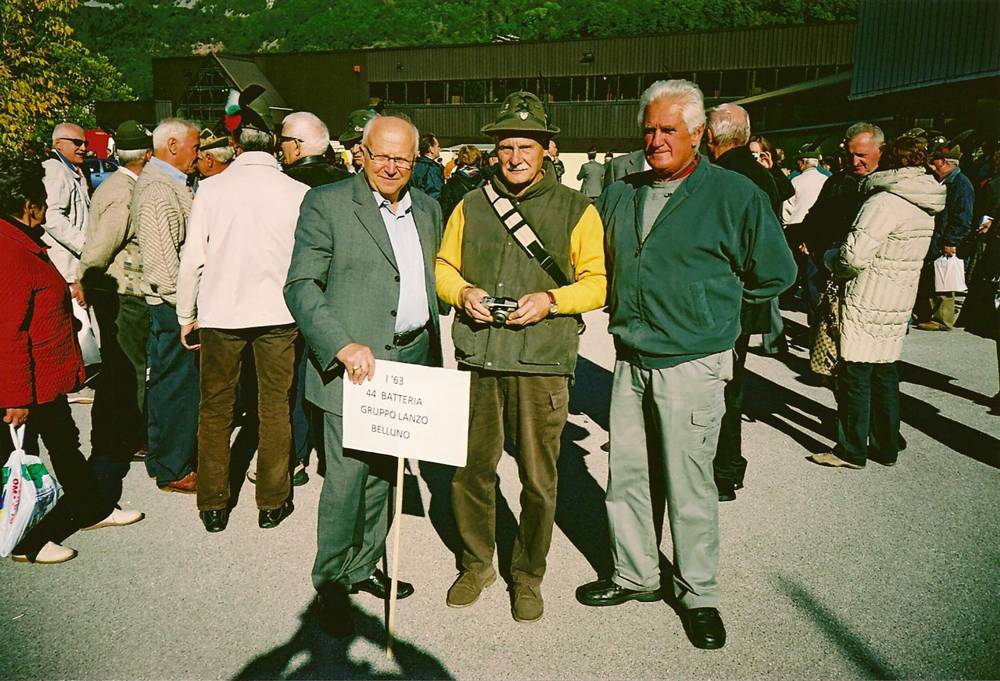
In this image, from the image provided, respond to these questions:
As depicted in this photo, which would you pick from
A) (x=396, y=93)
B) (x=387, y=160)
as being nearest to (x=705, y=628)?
(x=387, y=160)

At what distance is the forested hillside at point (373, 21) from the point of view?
70.8 metres

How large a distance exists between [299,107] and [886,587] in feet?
180

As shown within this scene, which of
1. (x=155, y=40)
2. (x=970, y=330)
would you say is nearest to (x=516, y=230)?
(x=970, y=330)

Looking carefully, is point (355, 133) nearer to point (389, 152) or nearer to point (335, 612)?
point (389, 152)

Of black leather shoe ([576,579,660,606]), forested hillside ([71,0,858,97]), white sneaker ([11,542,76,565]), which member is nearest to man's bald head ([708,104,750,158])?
black leather shoe ([576,579,660,606])

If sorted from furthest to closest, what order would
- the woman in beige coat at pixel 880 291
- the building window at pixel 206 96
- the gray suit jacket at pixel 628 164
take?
the building window at pixel 206 96
the gray suit jacket at pixel 628 164
the woman in beige coat at pixel 880 291

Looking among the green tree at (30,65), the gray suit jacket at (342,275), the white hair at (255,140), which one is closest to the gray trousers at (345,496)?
the gray suit jacket at (342,275)

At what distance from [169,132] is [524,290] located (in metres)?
2.91

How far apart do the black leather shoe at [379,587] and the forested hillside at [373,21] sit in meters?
57.8

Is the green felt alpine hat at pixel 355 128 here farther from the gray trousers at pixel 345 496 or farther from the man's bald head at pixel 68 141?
the man's bald head at pixel 68 141

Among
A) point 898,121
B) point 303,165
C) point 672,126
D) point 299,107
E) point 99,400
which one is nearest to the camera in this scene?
point 672,126

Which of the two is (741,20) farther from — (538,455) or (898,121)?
(538,455)

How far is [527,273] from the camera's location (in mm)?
3018

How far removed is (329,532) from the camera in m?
3.16
